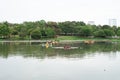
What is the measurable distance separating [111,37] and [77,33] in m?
8.66

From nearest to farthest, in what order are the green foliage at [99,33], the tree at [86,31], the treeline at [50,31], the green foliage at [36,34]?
the green foliage at [36,34] → the treeline at [50,31] → the green foliage at [99,33] → the tree at [86,31]

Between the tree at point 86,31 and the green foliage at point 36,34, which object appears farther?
the tree at point 86,31

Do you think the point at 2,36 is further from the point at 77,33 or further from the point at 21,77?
the point at 21,77

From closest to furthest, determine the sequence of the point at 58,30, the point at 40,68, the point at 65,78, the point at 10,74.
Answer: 1. the point at 65,78
2. the point at 10,74
3. the point at 40,68
4. the point at 58,30

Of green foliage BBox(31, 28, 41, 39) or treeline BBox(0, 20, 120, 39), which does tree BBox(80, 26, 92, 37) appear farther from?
green foliage BBox(31, 28, 41, 39)

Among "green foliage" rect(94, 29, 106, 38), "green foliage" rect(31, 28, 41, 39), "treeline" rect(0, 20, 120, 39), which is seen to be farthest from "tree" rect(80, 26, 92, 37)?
"green foliage" rect(31, 28, 41, 39)

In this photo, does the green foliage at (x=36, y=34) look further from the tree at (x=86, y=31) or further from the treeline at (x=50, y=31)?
the tree at (x=86, y=31)

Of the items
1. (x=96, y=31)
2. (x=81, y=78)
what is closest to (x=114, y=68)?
(x=81, y=78)

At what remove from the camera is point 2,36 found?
66375mm

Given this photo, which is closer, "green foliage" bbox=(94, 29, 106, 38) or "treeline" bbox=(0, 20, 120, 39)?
"treeline" bbox=(0, 20, 120, 39)

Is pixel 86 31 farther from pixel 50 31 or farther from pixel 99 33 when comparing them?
pixel 50 31

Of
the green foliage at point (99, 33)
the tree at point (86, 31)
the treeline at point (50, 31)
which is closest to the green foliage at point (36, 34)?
the treeline at point (50, 31)

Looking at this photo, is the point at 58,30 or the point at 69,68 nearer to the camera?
the point at 69,68

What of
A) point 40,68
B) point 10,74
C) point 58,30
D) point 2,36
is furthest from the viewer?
point 58,30
